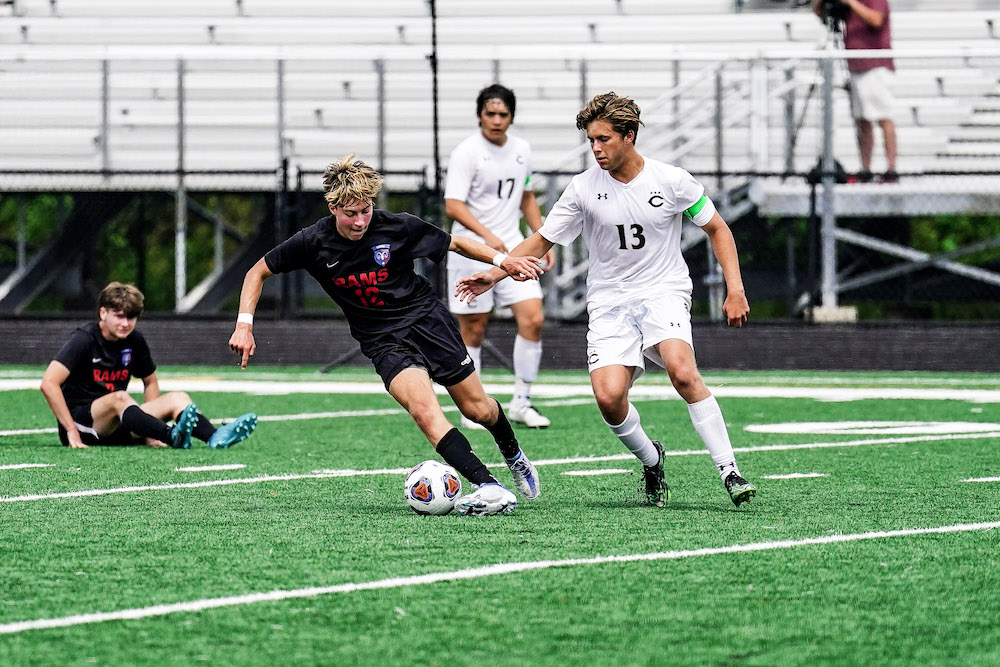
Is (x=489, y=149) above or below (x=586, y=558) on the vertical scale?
above

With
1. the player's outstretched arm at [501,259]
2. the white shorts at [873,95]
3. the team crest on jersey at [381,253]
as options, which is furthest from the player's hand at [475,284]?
the white shorts at [873,95]

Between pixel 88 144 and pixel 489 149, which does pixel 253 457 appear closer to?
pixel 489 149

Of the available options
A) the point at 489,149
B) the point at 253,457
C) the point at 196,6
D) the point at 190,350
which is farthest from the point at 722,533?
the point at 196,6

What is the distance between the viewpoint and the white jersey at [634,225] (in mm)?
7020

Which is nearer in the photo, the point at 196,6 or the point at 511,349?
the point at 511,349

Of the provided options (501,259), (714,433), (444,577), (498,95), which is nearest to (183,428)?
(501,259)

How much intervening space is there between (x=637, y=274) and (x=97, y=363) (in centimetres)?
389

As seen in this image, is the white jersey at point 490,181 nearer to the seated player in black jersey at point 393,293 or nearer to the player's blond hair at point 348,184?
the seated player in black jersey at point 393,293

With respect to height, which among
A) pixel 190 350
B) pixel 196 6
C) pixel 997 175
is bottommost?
pixel 190 350

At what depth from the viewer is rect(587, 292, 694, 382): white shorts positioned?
274 inches

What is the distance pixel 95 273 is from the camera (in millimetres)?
19750

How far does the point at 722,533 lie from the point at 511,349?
→ 10.7 meters

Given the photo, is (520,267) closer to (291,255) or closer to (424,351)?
(424,351)

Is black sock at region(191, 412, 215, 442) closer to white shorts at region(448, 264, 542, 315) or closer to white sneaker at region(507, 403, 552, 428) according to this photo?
white shorts at region(448, 264, 542, 315)
